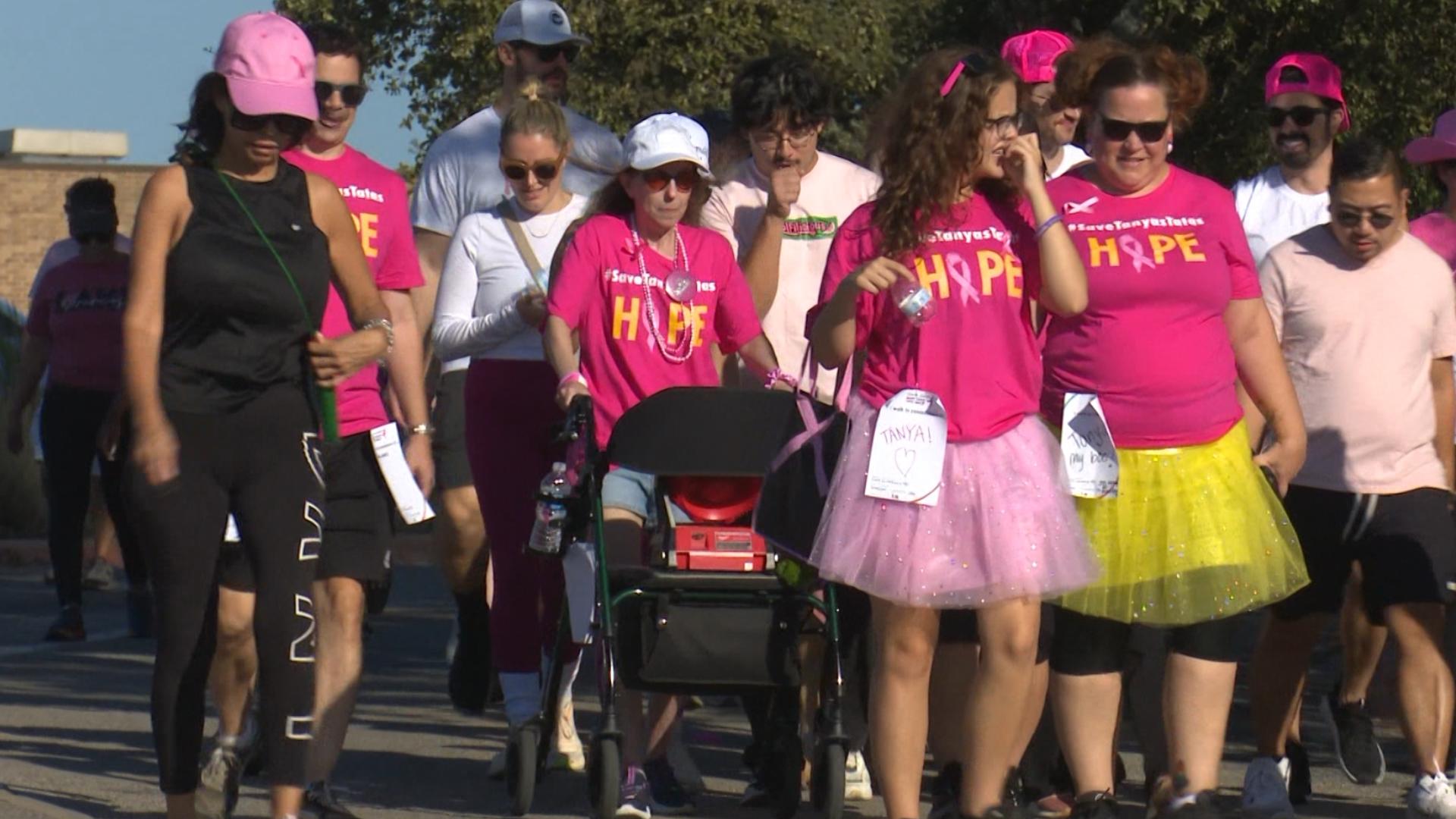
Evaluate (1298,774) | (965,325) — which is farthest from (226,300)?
(1298,774)

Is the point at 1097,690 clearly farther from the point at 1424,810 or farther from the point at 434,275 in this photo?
the point at 434,275

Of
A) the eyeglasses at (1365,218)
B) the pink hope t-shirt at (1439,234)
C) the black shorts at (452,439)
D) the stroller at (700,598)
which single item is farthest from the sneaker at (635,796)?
the pink hope t-shirt at (1439,234)

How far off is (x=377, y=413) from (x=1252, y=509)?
2402mm

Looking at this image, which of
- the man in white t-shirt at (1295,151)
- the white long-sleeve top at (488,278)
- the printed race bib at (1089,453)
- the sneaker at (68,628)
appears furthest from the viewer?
the sneaker at (68,628)

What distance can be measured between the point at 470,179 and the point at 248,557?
9.45 ft

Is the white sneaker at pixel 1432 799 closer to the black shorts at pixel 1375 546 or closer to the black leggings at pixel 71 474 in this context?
the black shorts at pixel 1375 546

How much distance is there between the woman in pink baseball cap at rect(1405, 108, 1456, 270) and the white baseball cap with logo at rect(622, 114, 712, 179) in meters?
2.69

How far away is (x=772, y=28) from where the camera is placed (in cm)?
3934

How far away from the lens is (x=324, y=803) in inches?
286

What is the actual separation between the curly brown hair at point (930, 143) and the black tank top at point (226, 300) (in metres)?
1.44

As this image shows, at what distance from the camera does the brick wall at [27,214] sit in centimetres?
5138

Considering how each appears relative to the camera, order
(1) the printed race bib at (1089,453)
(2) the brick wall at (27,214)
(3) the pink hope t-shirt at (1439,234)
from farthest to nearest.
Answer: (2) the brick wall at (27,214) → (3) the pink hope t-shirt at (1439,234) → (1) the printed race bib at (1089,453)

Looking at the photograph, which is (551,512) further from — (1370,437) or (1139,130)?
(1370,437)

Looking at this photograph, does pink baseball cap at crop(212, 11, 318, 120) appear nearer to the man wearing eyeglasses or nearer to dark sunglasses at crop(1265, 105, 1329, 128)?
the man wearing eyeglasses
